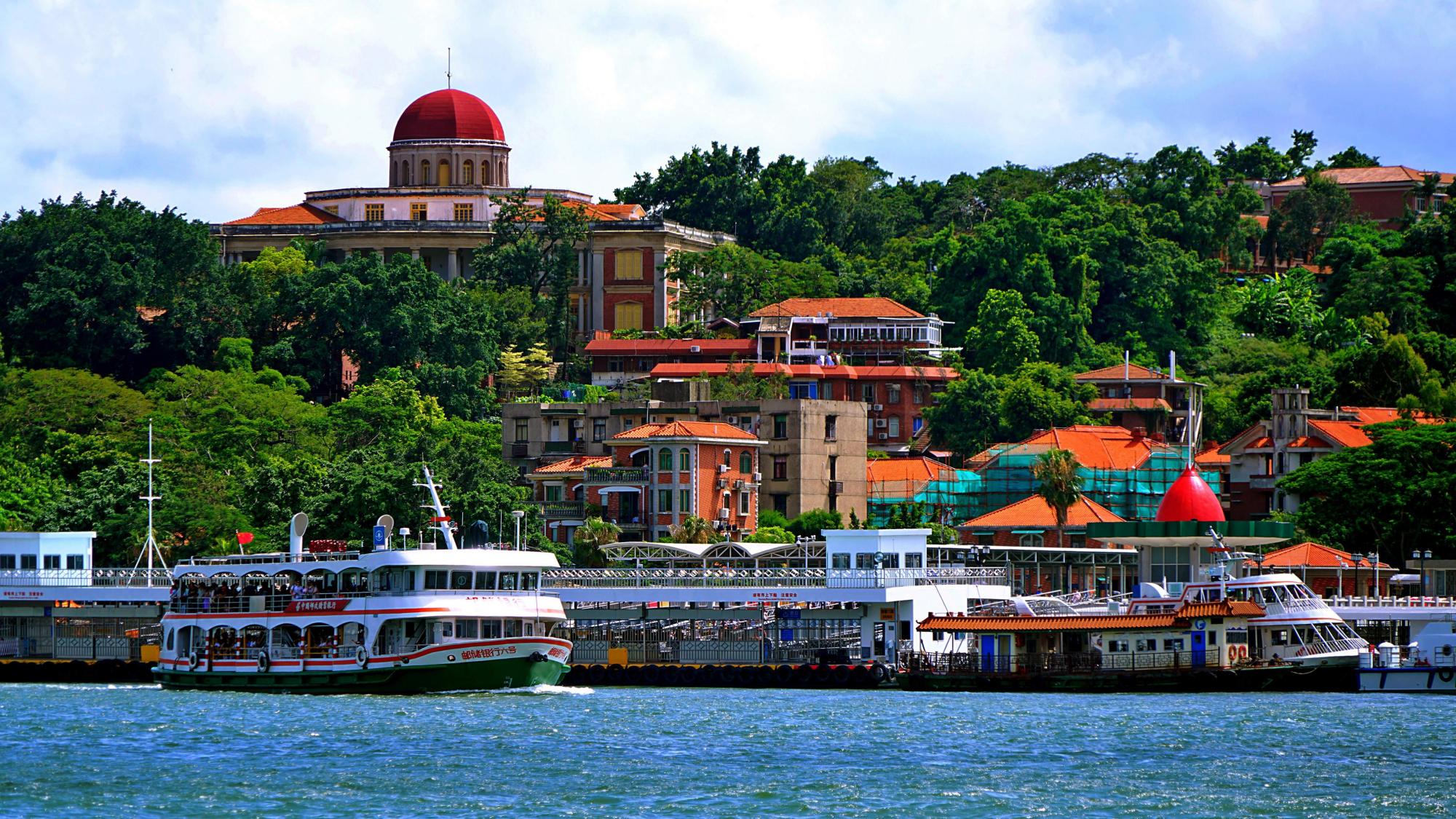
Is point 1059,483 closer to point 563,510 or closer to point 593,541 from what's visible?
point 593,541

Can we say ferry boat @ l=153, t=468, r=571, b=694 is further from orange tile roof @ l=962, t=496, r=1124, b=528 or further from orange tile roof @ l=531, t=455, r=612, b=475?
orange tile roof @ l=531, t=455, r=612, b=475

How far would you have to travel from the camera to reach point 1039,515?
11206cm

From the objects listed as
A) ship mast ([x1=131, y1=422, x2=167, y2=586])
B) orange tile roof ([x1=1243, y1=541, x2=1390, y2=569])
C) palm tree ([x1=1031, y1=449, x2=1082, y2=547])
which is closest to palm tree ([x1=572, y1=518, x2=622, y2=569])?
ship mast ([x1=131, y1=422, x2=167, y2=586])

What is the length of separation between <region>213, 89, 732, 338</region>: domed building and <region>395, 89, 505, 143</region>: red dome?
0.05 meters

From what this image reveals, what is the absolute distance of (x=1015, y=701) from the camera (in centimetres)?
7675

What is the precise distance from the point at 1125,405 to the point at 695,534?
113 ft

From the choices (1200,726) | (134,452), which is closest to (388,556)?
(1200,726)

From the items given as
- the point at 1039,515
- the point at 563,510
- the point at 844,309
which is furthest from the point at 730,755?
the point at 844,309

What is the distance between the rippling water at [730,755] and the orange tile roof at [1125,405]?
5863 cm

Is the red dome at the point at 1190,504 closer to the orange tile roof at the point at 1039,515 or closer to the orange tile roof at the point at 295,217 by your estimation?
the orange tile roof at the point at 1039,515

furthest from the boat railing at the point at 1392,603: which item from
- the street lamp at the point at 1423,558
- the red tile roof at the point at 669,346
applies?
the red tile roof at the point at 669,346

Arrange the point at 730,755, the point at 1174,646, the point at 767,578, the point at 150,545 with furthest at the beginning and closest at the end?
the point at 150,545 → the point at 767,578 → the point at 1174,646 → the point at 730,755

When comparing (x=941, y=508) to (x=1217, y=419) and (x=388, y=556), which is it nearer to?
(x=1217, y=419)

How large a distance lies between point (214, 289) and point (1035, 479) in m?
A: 51.7
